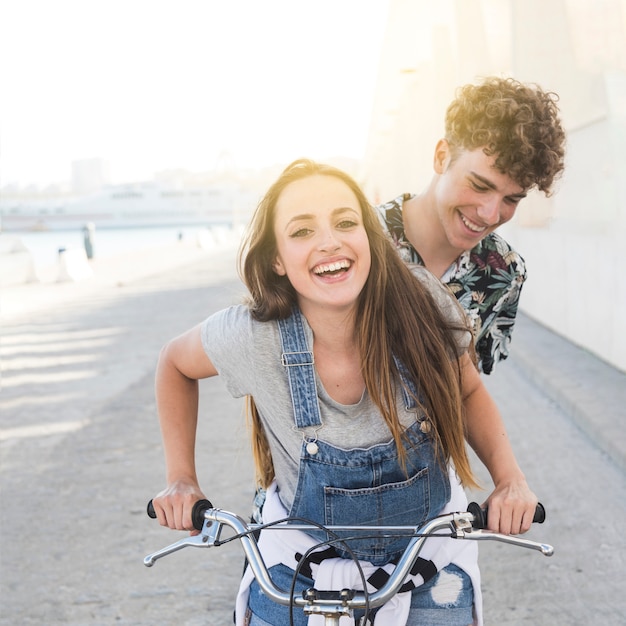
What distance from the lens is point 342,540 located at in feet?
6.07

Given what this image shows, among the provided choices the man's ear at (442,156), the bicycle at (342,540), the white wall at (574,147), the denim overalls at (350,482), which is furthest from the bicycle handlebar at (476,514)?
the white wall at (574,147)

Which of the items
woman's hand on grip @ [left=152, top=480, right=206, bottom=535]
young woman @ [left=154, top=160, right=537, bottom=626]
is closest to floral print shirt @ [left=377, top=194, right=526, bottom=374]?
young woman @ [left=154, top=160, right=537, bottom=626]

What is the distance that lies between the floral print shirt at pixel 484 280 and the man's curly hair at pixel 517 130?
0.30 metres

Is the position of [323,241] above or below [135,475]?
above

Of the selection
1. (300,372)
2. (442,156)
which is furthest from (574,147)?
(300,372)

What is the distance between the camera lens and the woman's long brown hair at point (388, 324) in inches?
85.4

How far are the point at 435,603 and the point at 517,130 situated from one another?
4.90ft

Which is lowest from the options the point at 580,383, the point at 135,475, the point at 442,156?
the point at 580,383

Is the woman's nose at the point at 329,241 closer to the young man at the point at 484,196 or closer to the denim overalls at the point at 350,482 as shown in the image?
the denim overalls at the point at 350,482

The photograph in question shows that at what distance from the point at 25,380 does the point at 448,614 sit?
7.57m

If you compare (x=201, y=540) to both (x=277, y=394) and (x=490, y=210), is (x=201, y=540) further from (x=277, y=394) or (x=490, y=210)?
(x=490, y=210)

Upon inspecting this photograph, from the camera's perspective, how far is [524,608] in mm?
3562

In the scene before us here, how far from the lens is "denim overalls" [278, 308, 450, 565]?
2062 mm

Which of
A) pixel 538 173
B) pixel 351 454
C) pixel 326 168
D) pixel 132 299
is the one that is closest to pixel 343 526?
pixel 351 454
